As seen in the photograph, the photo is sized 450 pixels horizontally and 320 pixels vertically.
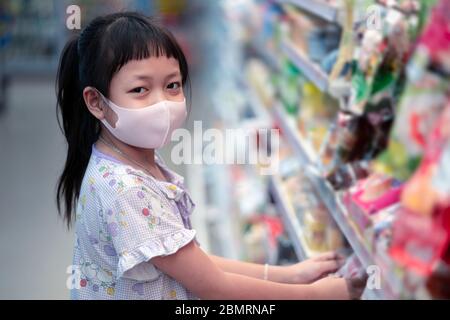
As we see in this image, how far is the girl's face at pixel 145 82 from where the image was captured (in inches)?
53.4

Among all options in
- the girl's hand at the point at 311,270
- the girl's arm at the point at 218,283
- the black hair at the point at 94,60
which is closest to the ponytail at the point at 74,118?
the black hair at the point at 94,60

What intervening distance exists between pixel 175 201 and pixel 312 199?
3.57 ft

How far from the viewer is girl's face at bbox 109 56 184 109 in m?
1.36

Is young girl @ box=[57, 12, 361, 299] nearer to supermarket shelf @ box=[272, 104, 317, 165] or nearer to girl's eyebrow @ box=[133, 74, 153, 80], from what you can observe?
girl's eyebrow @ box=[133, 74, 153, 80]

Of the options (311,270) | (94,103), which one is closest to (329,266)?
(311,270)

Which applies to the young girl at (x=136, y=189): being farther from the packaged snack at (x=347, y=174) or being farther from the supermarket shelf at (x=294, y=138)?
the supermarket shelf at (x=294, y=138)

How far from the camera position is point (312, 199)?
2.44 m

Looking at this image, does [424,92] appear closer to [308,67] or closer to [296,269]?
[296,269]

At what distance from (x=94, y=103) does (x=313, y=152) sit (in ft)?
3.30

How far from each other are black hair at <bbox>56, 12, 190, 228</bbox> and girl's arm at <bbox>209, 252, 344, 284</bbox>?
0.39 m

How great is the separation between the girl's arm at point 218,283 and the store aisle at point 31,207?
0.98m

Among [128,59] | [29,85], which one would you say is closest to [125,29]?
[128,59]
